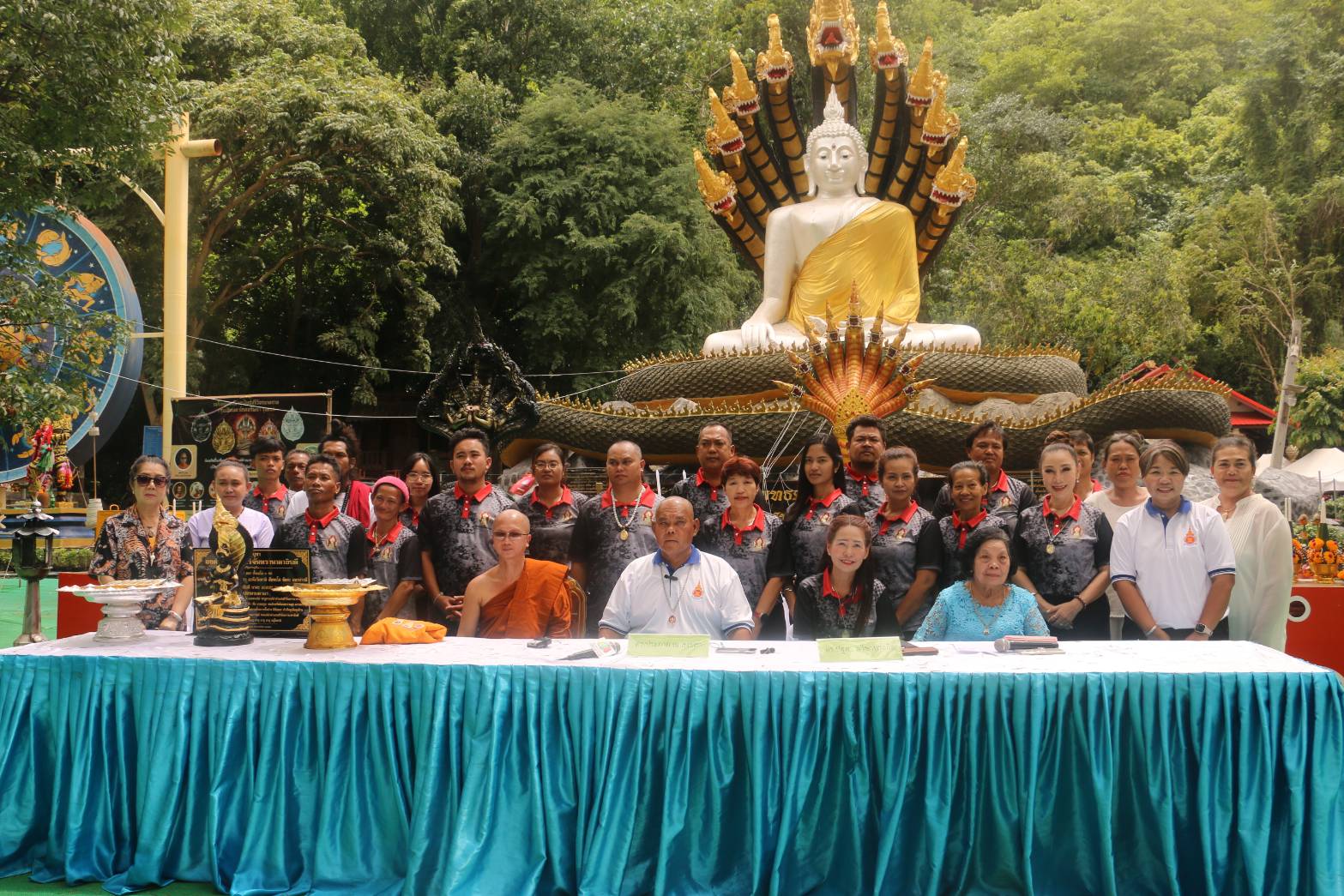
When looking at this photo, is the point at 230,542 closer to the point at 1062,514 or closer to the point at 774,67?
the point at 1062,514

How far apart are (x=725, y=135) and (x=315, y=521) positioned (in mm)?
7805

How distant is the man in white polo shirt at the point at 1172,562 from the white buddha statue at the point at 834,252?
7099 mm

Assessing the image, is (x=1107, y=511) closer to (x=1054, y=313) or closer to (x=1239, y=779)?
(x=1239, y=779)

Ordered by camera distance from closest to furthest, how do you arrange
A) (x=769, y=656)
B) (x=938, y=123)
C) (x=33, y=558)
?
(x=769, y=656) < (x=33, y=558) < (x=938, y=123)

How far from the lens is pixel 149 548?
4578 millimetres

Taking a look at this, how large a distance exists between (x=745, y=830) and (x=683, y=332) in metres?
17.3

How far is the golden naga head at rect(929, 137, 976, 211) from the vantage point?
37.3 ft

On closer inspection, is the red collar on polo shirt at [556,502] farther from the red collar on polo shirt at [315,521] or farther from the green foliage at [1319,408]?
the green foliage at [1319,408]

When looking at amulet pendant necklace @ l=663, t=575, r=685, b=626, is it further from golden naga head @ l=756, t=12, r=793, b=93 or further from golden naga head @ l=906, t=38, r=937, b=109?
golden naga head @ l=756, t=12, r=793, b=93

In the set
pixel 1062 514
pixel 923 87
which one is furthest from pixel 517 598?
pixel 923 87

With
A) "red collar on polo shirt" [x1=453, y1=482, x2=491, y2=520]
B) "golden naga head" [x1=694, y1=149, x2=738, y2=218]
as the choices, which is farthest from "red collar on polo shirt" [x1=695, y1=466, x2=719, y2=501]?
"golden naga head" [x1=694, y1=149, x2=738, y2=218]

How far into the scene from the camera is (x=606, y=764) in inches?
128

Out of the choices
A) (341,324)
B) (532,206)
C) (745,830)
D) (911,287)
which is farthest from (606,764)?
(341,324)

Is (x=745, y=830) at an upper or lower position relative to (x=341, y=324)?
lower
